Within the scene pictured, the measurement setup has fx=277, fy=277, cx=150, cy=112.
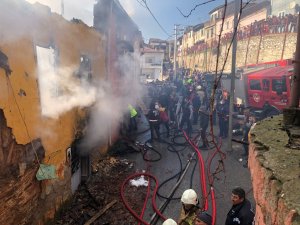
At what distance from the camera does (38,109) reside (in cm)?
527

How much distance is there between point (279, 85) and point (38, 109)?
12.3m

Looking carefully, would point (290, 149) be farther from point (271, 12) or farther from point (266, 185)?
point (271, 12)

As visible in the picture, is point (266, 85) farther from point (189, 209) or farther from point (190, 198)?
point (189, 209)

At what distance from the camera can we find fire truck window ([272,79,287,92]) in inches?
538

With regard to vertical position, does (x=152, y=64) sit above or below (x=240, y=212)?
above

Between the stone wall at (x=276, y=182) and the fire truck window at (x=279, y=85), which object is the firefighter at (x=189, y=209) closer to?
the stone wall at (x=276, y=182)

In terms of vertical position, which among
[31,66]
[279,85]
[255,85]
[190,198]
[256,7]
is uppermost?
[256,7]

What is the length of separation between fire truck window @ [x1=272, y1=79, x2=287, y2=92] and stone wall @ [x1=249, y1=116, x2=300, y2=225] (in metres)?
12.3

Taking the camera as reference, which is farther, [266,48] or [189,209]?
[266,48]

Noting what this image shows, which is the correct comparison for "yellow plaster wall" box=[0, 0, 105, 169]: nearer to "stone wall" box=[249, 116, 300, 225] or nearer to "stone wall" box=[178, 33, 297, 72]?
"stone wall" box=[249, 116, 300, 225]

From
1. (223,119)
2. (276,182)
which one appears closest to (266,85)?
(223,119)

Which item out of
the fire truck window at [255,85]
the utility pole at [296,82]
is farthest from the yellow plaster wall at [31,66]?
the fire truck window at [255,85]

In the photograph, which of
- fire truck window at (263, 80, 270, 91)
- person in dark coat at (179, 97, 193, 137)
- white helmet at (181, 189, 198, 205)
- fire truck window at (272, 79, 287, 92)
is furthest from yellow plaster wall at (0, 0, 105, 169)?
fire truck window at (263, 80, 270, 91)

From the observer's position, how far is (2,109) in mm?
4012
